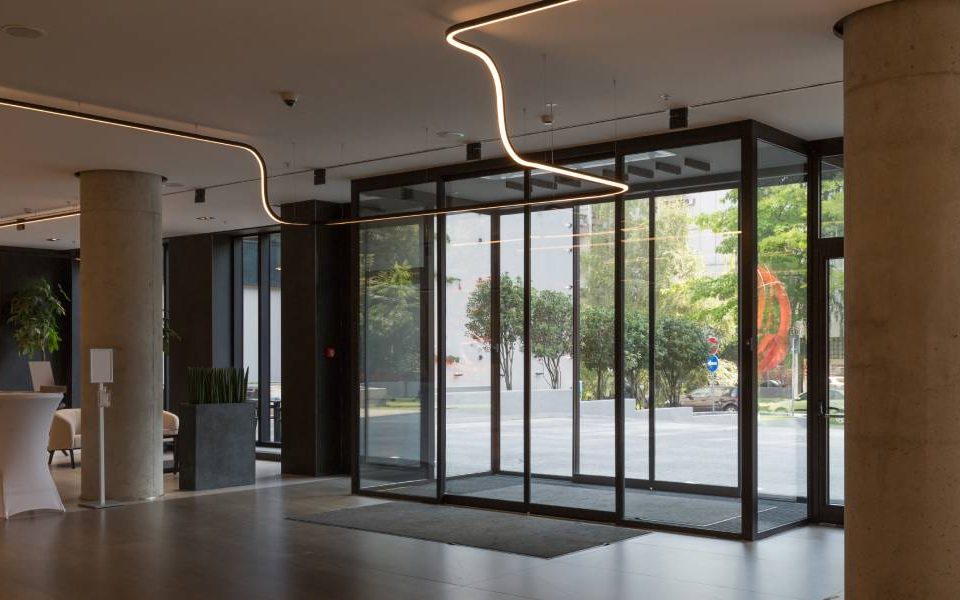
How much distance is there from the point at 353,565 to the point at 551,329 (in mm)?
3222

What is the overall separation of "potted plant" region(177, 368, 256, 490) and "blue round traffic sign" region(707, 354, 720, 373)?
5.49 m

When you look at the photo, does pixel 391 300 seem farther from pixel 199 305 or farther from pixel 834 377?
pixel 199 305

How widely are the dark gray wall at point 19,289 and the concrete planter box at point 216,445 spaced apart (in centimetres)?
739

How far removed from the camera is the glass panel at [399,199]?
10594 mm

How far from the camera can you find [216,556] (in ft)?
24.8

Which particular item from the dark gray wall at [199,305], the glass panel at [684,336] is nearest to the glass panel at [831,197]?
the glass panel at [684,336]

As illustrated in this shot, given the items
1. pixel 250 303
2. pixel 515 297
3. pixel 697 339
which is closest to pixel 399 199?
pixel 515 297

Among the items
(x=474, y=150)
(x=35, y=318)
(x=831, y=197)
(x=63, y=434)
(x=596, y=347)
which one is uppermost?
(x=474, y=150)

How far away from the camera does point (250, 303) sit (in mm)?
16250

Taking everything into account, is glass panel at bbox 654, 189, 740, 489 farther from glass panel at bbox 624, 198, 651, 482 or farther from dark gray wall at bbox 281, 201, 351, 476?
dark gray wall at bbox 281, 201, 351, 476

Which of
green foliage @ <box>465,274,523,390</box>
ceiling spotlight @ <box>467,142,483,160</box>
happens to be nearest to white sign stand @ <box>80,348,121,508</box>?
green foliage @ <box>465,274,523,390</box>

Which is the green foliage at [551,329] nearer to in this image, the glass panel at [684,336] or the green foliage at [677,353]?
the glass panel at [684,336]

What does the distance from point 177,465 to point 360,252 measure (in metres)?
3.66

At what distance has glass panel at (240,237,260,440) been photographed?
635 inches
